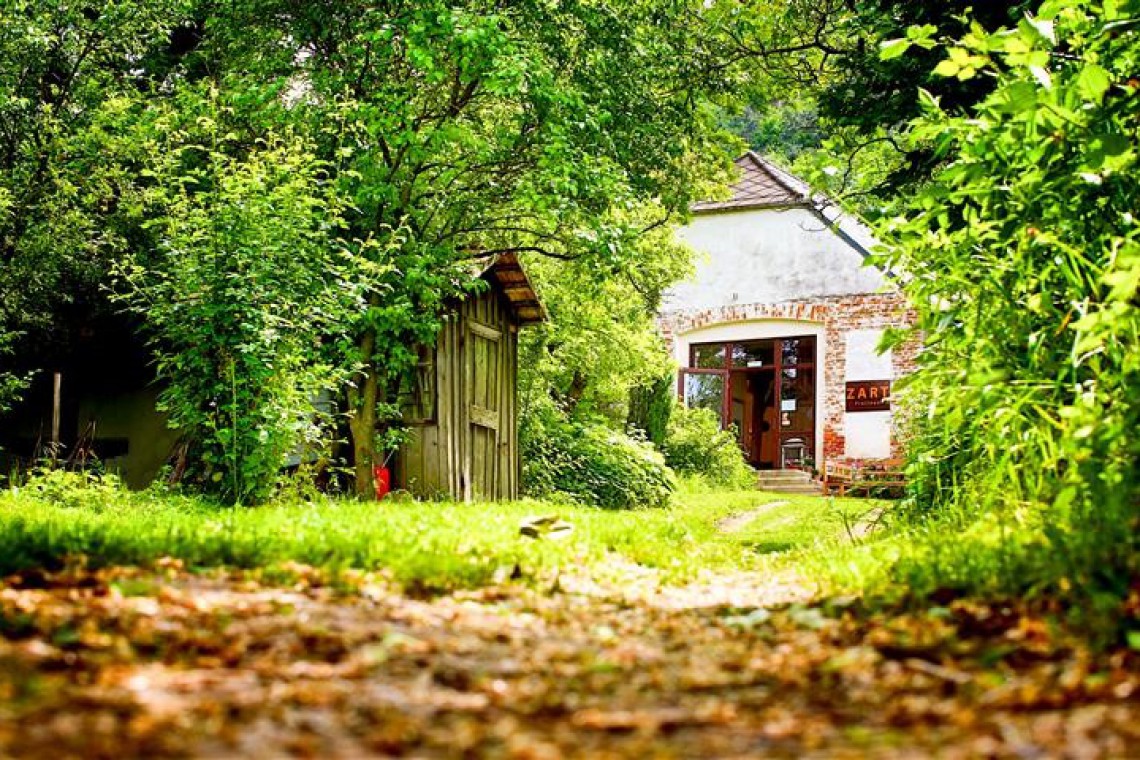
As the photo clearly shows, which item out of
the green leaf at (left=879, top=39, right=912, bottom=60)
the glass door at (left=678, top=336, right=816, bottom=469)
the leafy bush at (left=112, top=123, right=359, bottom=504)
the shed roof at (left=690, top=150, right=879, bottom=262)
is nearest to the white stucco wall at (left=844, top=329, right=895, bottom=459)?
the glass door at (left=678, top=336, right=816, bottom=469)

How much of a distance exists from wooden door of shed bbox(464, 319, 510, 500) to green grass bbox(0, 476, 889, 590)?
4179 mm

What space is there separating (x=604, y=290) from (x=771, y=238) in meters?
9.54

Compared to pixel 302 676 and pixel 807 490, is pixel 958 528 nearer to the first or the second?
pixel 302 676

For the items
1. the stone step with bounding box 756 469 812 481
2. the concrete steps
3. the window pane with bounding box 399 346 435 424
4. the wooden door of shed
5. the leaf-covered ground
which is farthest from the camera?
the stone step with bounding box 756 469 812 481

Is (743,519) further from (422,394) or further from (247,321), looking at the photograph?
(247,321)

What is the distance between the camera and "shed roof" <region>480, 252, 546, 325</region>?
1353 cm

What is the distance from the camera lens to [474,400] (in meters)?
13.9

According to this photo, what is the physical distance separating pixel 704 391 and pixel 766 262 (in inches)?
123

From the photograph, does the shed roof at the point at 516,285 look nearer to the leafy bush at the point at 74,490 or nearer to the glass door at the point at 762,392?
the leafy bush at the point at 74,490

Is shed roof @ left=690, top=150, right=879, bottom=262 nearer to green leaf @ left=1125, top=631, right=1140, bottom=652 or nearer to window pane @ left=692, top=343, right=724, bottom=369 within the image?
window pane @ left=692, top=343, right=724, bottom=369

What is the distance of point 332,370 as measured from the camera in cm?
1045

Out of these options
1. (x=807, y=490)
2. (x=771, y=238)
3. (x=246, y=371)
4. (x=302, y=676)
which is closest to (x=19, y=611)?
(x=302, y=676)

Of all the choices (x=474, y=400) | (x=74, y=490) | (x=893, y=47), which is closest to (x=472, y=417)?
(x=474, y=400)

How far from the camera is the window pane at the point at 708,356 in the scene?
25.8 metres
